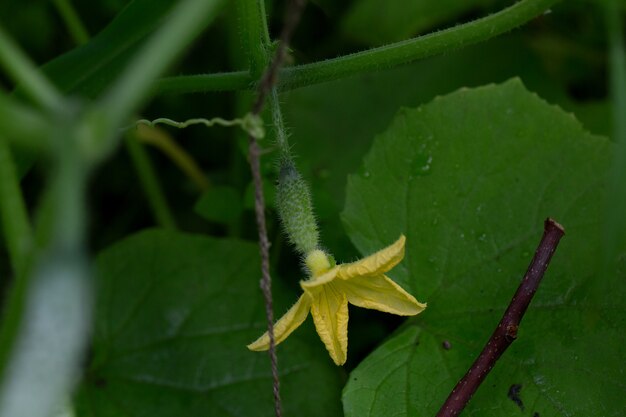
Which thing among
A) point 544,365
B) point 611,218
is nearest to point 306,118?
point 544,365

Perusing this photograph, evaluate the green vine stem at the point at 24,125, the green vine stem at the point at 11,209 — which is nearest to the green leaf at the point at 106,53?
the green vine stem at the point at 11,209

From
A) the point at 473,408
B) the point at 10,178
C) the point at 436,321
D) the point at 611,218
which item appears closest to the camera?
the point at 611,218

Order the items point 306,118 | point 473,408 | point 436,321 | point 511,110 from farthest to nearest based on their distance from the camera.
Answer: point 306,118
point 511,110
point 436,321
point 473,408

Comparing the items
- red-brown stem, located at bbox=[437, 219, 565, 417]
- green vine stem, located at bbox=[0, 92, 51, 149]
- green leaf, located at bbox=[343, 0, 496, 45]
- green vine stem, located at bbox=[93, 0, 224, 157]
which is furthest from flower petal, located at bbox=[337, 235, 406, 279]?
green leaf, located at bbox=[343, 0, 496, 45]

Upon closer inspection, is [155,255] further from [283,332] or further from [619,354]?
[619,354]

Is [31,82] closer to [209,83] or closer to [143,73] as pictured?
[143,73]

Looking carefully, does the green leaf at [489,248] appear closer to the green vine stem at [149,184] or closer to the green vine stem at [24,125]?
the green vine stem at [149,184]

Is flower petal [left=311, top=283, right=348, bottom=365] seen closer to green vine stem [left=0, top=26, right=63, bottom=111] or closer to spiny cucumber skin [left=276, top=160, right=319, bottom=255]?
spiny cucumber skin [left=276, top=160, right=319, bottom=255]

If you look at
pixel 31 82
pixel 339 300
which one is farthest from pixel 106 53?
pixel 31 82
